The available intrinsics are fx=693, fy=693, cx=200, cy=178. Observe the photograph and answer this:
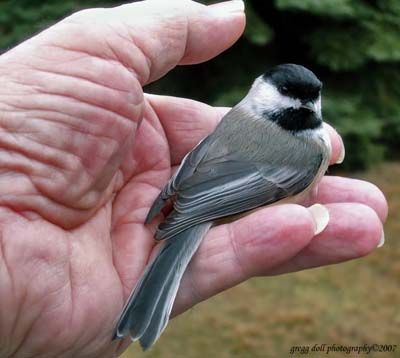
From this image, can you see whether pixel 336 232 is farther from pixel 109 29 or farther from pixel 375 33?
pixel 375 33

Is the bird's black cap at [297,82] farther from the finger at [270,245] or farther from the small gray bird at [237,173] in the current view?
the finger at [270,245]

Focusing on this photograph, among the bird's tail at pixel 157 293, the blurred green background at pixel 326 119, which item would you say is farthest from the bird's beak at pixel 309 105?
the blurred green background at pixel 326 119

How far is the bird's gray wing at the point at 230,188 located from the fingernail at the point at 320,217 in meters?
0.21

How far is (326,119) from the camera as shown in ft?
16.5

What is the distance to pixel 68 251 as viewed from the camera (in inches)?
73.6

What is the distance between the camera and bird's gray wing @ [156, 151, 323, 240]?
6.46ft

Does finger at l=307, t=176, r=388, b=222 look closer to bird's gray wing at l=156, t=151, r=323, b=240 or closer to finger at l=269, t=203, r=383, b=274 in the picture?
bird's gray wing at l=156, t=151, r=323, b=240

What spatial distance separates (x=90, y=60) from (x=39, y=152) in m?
0.29

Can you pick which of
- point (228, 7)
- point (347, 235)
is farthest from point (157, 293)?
point (228, 7)

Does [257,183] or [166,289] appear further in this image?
[257,183]

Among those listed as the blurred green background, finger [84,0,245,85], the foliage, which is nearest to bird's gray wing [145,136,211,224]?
finger [84,0,245,85]

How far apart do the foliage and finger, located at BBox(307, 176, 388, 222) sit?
8.72 ft

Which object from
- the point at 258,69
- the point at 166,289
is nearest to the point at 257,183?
the point at 166,289

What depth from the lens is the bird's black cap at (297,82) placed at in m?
2.18
